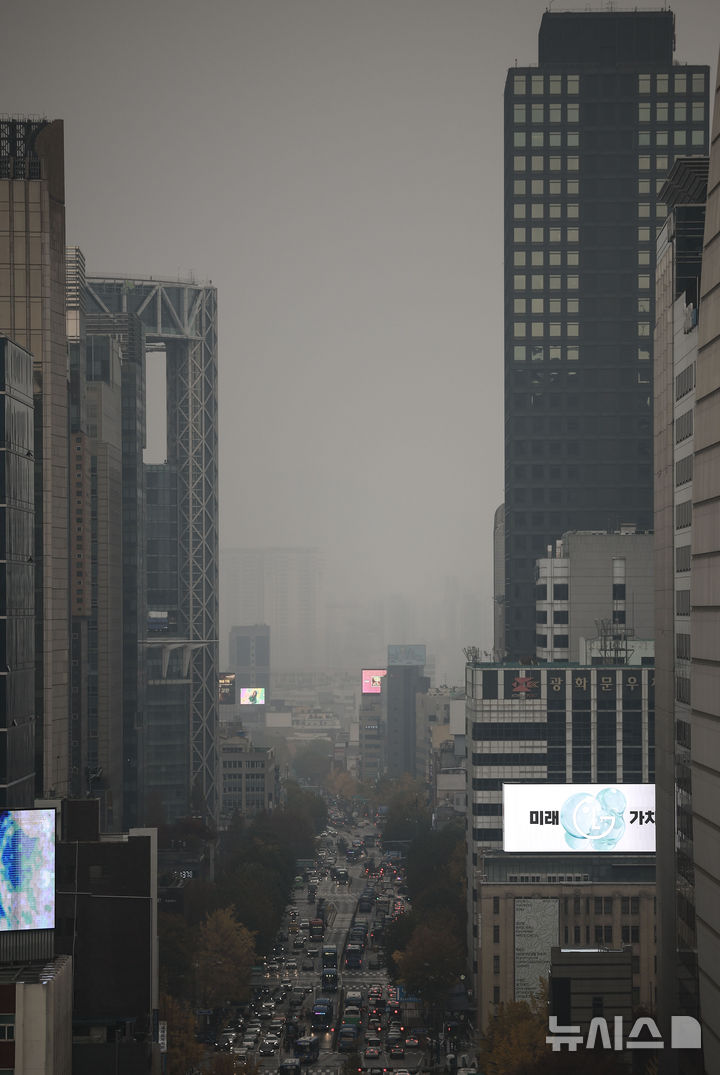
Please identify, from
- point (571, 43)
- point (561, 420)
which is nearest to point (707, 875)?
point (561, 420)

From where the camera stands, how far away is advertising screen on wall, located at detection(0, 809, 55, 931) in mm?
53344

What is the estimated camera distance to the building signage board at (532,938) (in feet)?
288

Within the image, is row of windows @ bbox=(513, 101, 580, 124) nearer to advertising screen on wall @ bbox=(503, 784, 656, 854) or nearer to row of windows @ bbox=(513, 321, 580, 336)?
row of windows @ bbox=(513, 321, 580, 336)

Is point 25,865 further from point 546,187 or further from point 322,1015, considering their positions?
point 546,187

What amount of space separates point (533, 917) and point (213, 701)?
340 feet

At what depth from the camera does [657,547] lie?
59219 millimetres

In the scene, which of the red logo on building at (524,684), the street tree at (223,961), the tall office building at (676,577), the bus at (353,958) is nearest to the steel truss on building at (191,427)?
the bus at (353,958)

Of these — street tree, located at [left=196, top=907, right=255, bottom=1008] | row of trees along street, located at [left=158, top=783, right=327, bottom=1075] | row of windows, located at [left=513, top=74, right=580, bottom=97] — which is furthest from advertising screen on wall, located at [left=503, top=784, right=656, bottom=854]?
row of windows, located at [left=513, top=74, right=580, bottom=97]

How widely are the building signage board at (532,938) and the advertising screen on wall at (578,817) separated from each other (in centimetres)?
518

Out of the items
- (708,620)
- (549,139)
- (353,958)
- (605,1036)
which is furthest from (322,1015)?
(549,139)

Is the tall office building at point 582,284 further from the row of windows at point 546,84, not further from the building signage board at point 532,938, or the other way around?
the building signage board at point 532,938

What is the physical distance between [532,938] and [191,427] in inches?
4572

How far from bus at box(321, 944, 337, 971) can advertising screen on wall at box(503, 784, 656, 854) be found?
22517mm

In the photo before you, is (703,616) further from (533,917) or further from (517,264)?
(517,264)
